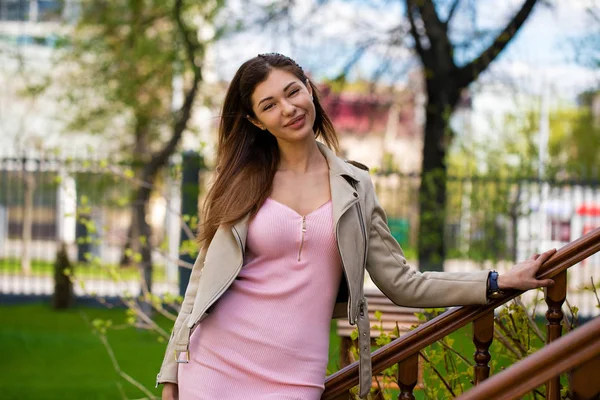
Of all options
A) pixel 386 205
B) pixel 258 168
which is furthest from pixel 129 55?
pixel 258 168

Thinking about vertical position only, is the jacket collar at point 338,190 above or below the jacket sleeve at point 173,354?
above

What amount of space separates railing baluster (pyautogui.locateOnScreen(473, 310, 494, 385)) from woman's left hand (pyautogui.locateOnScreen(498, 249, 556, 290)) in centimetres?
22

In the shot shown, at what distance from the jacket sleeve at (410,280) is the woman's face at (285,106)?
37cm

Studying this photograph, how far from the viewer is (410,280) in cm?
275

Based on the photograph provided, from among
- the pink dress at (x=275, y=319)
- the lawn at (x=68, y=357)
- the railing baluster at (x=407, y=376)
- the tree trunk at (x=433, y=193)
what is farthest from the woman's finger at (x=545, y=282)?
the tree trunk at (x=433, y=193)

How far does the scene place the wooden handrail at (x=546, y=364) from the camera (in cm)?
182

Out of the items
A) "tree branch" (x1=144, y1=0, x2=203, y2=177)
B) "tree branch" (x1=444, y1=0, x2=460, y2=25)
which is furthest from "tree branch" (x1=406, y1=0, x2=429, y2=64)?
"tree branch" (x1=144, y1=0, x2=203, y2=177)

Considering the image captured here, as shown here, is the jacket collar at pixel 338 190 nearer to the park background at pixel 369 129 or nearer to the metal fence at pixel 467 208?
the park background at pixel 369 129

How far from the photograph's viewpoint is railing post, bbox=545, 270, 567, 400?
2732mm

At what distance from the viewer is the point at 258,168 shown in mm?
2900

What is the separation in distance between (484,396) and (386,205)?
487 inches

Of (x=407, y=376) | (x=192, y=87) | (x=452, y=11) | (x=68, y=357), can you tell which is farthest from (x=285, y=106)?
(x=192, y=87)

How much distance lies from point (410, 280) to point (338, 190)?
383 mm

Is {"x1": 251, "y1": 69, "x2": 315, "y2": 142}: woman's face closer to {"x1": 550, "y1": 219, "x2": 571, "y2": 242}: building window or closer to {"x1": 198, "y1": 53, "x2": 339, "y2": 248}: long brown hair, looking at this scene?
{"x1": 198, "y1": 53, "x2": 339, "y2": 248}: long brown hair
